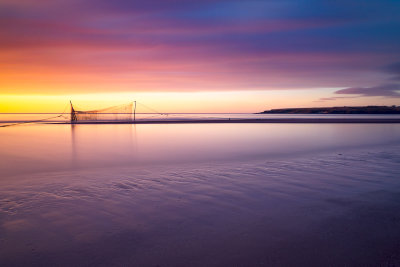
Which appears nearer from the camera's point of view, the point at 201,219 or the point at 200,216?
the point at 201,219

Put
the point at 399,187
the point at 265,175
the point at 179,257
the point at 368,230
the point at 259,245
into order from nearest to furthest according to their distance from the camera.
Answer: the point at 179,257, the point at 259,245, the point at 368,230, the point at 399,187, the point at 265,175

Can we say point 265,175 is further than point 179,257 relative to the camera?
Yes

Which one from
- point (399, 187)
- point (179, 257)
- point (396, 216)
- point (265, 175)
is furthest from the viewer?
point (265, 175)

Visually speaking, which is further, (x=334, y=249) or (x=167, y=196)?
(x=167, y=196)

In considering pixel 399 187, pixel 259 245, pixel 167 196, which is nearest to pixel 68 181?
pixel 167 196

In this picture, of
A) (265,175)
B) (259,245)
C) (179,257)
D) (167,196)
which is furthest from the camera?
(265,175)

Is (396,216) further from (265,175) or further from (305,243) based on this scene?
(265,175)

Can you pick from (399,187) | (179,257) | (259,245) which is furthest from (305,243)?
(399,187)

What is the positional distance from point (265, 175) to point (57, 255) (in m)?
6.20

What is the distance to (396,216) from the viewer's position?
16.6 ft

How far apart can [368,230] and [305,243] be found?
4.06 ft

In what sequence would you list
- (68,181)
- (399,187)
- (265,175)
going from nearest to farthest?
(399,187)
(68,181)
(265,175)

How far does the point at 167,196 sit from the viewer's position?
6.39 meters

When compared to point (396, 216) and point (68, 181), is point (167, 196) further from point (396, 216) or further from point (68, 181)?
point (396, 216)
